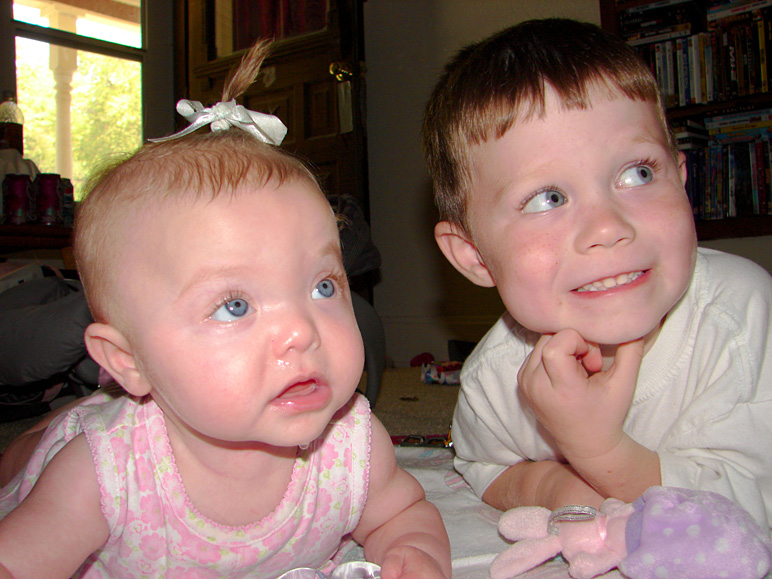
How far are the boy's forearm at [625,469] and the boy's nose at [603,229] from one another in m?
0.23

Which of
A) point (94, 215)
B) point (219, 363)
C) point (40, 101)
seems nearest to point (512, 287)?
point (219, 363)

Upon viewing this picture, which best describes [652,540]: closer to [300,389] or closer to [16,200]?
[300,389]

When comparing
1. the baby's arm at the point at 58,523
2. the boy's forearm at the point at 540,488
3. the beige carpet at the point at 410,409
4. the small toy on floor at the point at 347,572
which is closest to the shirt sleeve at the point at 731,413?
the boy's forearm at the point at 540,488

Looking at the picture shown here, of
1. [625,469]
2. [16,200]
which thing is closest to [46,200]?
[16,200]

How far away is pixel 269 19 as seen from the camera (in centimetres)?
340

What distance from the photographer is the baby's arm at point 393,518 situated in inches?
26.5

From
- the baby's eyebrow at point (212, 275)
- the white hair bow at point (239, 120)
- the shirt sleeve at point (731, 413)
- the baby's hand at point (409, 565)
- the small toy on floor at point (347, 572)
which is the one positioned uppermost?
the white hair bow at point (239, 120)

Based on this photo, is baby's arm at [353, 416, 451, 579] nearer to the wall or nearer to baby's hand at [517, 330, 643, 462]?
baby's hand at [517, 330, 643, 462]

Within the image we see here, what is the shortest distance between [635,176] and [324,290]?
389 millimetres

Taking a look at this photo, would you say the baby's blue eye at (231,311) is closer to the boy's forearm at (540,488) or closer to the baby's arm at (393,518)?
the baby's arm at (393,518)

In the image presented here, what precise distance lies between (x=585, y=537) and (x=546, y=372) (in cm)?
18

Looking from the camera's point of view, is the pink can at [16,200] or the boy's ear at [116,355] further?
the pink can at [16,200]

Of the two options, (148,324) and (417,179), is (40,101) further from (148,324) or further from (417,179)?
(148,324)

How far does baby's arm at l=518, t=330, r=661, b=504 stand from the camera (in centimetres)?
70
